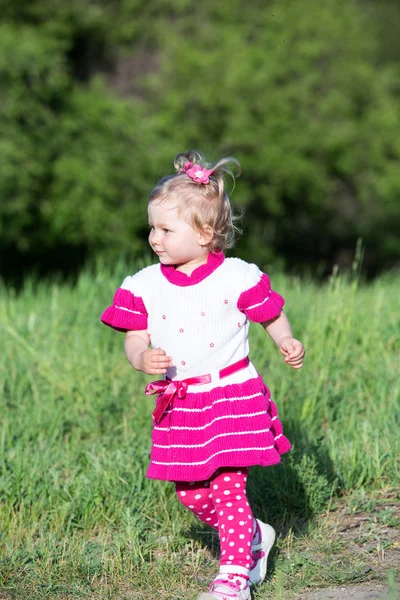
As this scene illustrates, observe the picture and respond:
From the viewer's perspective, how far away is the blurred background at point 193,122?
17094 millimetres

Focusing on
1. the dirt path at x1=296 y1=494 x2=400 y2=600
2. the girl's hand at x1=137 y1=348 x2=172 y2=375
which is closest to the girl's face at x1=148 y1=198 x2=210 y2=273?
the girl's hand at x1=137 y1=348 x2=172 y2=375

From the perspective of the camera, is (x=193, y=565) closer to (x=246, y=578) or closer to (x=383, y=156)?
(x=246, y=578)

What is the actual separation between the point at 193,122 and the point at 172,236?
680 inches

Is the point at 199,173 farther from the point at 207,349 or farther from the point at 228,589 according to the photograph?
the point at 228,589

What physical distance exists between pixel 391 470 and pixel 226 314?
152cm

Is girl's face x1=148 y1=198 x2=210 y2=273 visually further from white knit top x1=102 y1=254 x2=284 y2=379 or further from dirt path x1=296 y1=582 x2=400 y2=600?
dirt path x1=296 y1=582 x2=400 y2=600

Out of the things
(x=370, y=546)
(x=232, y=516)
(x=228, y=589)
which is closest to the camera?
(x=228, y=589)

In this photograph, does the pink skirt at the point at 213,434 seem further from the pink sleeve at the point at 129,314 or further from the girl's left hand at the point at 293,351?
the pink sleeve at the point at 129,314

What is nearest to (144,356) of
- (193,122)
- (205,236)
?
(205,236)

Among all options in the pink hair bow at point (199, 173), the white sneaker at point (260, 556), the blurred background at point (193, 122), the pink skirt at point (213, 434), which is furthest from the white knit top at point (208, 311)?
the blurred background at point (193, 122)

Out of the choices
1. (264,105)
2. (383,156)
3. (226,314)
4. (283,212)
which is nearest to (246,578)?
(226,314)

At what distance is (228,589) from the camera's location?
2881mm

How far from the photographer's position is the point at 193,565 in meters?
3.49

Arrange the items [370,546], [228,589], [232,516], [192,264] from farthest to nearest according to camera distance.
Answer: [370,546]
[192,264]
[232,516]
[228,589]
